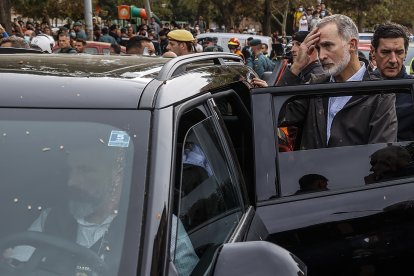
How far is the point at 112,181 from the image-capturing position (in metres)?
2.03

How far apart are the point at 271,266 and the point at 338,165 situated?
4.26 feet

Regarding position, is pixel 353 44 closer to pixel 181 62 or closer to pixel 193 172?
pixel 181 62

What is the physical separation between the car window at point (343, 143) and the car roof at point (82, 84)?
2.37 ft

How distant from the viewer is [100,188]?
204cm

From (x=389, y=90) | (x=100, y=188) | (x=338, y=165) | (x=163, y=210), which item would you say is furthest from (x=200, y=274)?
(x=389, y=90)

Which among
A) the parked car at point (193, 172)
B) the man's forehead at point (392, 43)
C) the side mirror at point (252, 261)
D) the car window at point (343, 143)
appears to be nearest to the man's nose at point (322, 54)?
the car window at point (343, 143)

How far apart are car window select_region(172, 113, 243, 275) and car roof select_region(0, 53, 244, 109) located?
8.3 inches

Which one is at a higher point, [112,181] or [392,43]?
[392,43]

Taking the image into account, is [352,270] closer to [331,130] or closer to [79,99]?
[331,130]

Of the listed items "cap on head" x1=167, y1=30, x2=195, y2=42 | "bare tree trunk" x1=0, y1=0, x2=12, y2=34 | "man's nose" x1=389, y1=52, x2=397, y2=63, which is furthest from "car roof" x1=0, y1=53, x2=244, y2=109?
"bare tree trunk" x1=0, y1=0, x2=12, y2=34

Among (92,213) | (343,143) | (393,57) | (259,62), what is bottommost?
(259,62)

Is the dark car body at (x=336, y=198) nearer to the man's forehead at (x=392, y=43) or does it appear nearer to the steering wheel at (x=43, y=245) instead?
the steering wheel at (x=43, y=245)

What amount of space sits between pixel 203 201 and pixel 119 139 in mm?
460

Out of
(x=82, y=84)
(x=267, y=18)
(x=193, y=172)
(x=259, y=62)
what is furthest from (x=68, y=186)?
(x=267, y=18)
